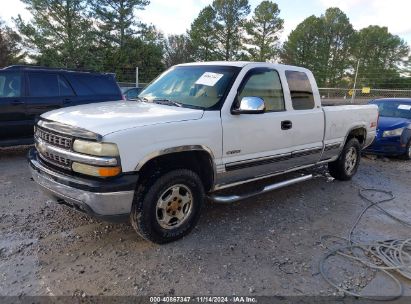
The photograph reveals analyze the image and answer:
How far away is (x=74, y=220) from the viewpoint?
4207 mm

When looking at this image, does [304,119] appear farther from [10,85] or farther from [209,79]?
[10,85]

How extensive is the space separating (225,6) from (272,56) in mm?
8483

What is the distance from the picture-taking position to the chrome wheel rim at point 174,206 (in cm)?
365

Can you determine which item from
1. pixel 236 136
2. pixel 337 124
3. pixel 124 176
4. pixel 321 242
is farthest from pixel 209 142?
pixel 337 124

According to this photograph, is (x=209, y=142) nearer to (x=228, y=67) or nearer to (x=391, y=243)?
(x=228, y=67)

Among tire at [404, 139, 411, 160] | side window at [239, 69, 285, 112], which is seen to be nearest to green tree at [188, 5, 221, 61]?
tire at [404, 139, 411, 160]

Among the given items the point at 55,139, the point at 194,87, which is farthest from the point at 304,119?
the point at 55,139

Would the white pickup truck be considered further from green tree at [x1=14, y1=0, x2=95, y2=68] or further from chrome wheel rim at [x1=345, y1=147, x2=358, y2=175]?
green tree at [x1=14, y1=0, x2=95, y2=68]

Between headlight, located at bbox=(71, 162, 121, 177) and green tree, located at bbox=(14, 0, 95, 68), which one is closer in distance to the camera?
headlight, located at bbox=(71, 162, 121, 177)

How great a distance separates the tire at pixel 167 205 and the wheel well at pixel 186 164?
0.07 metres

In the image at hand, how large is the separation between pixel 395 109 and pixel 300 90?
18.8ft

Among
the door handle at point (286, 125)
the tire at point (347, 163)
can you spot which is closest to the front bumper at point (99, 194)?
the door handle at point (286, 125)

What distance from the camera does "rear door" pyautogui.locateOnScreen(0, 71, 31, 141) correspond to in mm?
6688

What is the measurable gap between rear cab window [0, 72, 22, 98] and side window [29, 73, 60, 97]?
0.21 m
